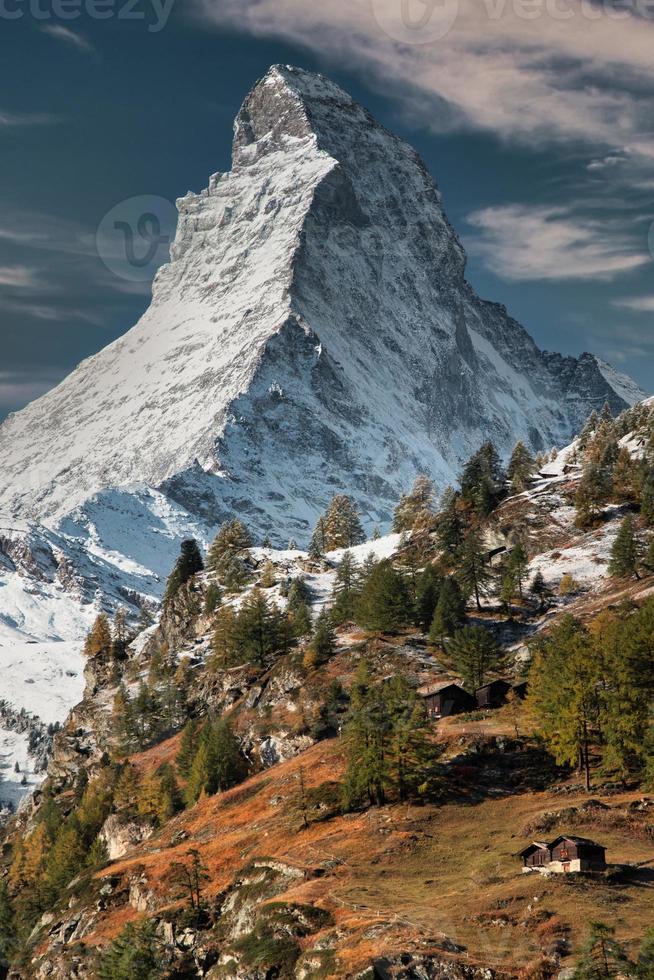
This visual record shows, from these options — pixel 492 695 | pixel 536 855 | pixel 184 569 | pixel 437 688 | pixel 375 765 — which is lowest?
pixel 536 855

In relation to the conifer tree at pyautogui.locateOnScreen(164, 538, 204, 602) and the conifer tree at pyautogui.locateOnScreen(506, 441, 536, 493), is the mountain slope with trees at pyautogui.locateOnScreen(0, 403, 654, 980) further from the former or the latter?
the conifer tree at pyautogui.locateOnScreen(164, 538, 204, 602)

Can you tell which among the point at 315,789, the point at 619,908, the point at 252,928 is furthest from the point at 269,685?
the point at 619,908

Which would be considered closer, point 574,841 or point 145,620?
point 574,841

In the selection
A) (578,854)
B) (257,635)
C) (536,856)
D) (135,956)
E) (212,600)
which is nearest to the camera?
(578,854)

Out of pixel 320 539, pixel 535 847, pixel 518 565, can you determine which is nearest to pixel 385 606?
pixel 518 565

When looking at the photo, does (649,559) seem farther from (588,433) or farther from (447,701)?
(588,433)

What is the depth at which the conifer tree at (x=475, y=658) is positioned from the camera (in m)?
90.7

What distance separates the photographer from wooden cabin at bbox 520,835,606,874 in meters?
48.6

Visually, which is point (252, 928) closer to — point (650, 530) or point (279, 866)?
point (279, 866)

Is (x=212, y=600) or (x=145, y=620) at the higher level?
(x=145, y=620)

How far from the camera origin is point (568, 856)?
49.1m

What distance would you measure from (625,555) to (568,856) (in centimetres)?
6376

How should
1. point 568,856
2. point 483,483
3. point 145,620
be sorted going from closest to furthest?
point 568,856 < point 483,483 < point 145,620

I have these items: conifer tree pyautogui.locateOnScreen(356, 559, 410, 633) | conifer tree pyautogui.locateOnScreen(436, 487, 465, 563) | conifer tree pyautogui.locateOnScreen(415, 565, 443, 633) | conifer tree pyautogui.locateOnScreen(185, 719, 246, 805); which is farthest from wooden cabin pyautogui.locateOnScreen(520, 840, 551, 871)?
conifer tree pyautogui.locateOnScreen(436, 487, 465, 563)
